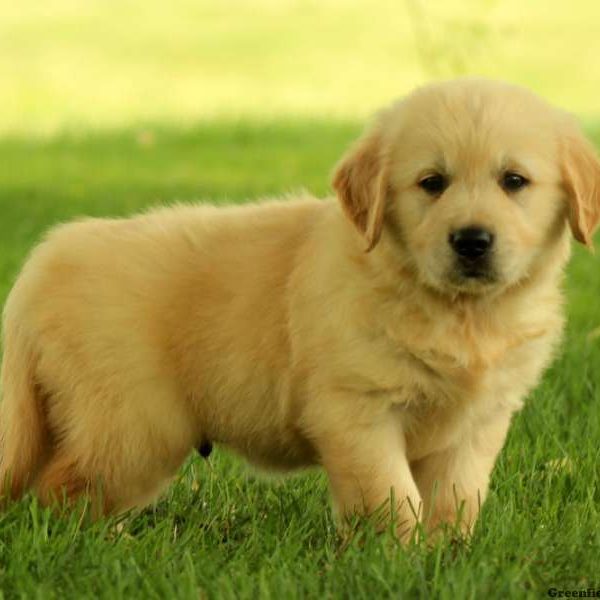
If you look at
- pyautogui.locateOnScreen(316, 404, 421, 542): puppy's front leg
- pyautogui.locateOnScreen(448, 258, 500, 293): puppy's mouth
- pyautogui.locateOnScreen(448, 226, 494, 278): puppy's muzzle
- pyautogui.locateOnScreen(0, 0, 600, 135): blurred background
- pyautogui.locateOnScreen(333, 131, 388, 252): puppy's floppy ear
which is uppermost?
pyautogui.locateOnScreen(333, 131, 388, 252): puppy's floppy ear

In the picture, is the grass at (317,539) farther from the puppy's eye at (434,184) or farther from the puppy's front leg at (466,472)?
the puppy's eye at (434,184)

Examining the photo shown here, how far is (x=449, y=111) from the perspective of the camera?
3975 millimetres

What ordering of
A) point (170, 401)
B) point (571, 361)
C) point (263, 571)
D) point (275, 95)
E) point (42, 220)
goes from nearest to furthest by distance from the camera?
1. point (263, 571)
2. point (170, 401)
3. point (571, 361)
4. point (42, 220)
5. point (275, 95)

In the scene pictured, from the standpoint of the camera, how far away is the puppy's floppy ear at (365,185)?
13.2ft

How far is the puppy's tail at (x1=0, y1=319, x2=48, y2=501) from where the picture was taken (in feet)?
14.0

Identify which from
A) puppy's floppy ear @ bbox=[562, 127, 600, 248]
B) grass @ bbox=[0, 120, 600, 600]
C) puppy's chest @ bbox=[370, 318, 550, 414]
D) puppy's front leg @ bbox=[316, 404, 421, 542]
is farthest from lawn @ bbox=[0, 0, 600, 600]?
puppy's floppy ear @ bbox=[562, 127, 600, 248]

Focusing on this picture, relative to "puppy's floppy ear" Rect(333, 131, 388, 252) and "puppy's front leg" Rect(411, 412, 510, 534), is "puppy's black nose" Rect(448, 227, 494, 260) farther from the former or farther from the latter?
"puppy's front leg" Rect(411, 412, 510, 534)

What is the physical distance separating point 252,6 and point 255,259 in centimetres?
2095

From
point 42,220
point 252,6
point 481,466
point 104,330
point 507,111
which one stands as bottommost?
point 252,6

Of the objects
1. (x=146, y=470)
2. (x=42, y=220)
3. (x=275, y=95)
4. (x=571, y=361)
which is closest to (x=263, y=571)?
(x=146, y=470)

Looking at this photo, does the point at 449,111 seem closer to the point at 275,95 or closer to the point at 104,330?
the point at 104,330

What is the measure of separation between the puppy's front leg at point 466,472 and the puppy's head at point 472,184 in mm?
473

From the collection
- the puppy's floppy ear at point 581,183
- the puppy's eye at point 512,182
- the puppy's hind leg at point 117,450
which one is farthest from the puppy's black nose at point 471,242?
the puppy's hind leg at point 117,450

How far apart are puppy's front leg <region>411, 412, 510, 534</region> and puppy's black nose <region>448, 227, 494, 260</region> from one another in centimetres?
59
